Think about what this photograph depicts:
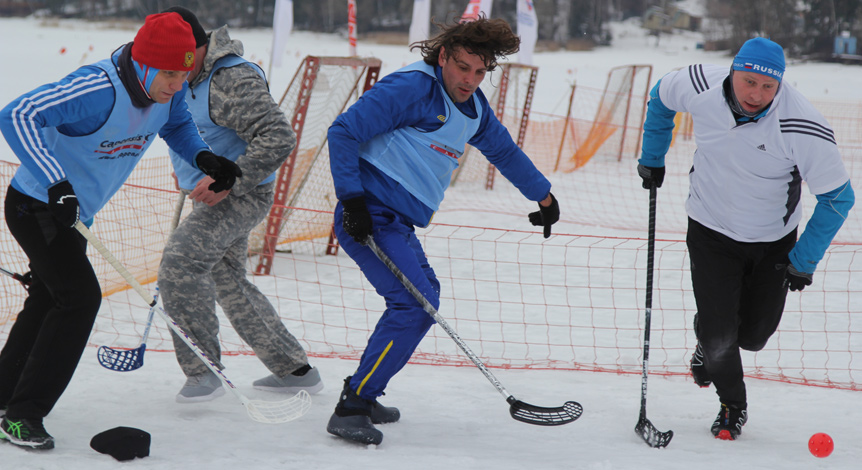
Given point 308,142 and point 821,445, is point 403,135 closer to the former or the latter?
point 821,445

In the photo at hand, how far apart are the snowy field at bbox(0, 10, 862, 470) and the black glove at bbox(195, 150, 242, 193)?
1019 millimetres

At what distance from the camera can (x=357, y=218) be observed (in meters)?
2.97

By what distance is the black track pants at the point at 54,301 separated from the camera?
9.26 ft

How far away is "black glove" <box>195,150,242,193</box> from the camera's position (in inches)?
125

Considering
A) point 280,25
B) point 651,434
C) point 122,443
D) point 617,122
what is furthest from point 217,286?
point 617,122

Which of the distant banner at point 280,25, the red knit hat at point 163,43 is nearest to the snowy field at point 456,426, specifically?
the red knit hat at point 163,43

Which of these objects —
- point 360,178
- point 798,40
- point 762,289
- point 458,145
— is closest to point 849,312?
point 762,289

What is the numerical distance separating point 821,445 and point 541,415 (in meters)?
1.12

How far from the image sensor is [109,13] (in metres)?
46.4

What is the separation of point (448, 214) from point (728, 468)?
19.0 ft

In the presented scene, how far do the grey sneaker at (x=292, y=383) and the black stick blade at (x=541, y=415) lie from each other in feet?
3.41

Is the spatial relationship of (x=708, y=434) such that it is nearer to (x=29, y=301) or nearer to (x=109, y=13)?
(x=29, y=301)

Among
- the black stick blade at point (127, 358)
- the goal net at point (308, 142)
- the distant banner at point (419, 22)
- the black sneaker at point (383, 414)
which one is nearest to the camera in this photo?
the black stick blade at point (127, 358)

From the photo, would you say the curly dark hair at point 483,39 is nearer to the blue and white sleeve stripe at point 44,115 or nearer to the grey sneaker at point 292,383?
the blue and white sleeve stripe at point 44,115
